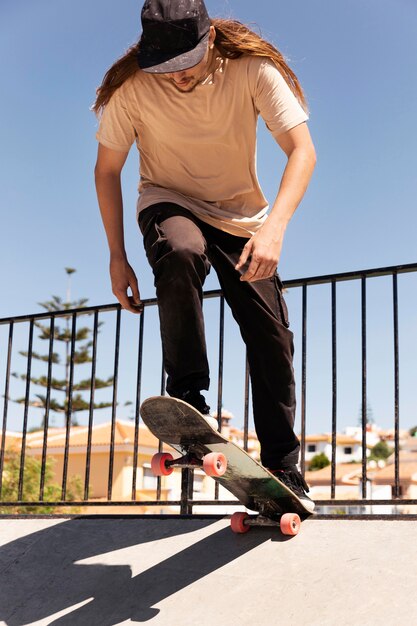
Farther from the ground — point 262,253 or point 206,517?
point 262,253

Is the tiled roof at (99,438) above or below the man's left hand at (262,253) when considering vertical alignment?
below

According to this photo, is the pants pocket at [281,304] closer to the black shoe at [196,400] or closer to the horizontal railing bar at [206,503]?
the black shoe at [196,400]

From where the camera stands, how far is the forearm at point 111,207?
3082 millimetres

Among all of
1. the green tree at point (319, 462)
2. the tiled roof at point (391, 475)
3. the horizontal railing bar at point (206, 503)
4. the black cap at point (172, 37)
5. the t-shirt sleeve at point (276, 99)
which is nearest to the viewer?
the black cap at point (172, 37)

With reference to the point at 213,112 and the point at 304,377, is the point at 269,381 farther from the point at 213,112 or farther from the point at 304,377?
the point at 213,112

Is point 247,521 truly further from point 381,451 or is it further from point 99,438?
point 381,451

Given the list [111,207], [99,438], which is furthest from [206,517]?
[99,438]

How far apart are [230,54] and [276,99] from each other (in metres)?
0.28

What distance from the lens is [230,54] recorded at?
2840 mm

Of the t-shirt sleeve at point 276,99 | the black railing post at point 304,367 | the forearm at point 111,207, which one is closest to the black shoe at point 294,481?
the black railing post at point 304,367

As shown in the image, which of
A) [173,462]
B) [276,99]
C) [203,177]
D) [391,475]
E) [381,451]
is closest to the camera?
[173,462]

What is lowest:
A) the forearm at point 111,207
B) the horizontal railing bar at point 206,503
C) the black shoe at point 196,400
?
the horizontal railing bar at point 206,503

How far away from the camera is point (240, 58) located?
112 inches

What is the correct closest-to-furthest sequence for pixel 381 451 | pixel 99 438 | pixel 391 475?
pixel 99 438, pixel 391 475, pixel 381 451
